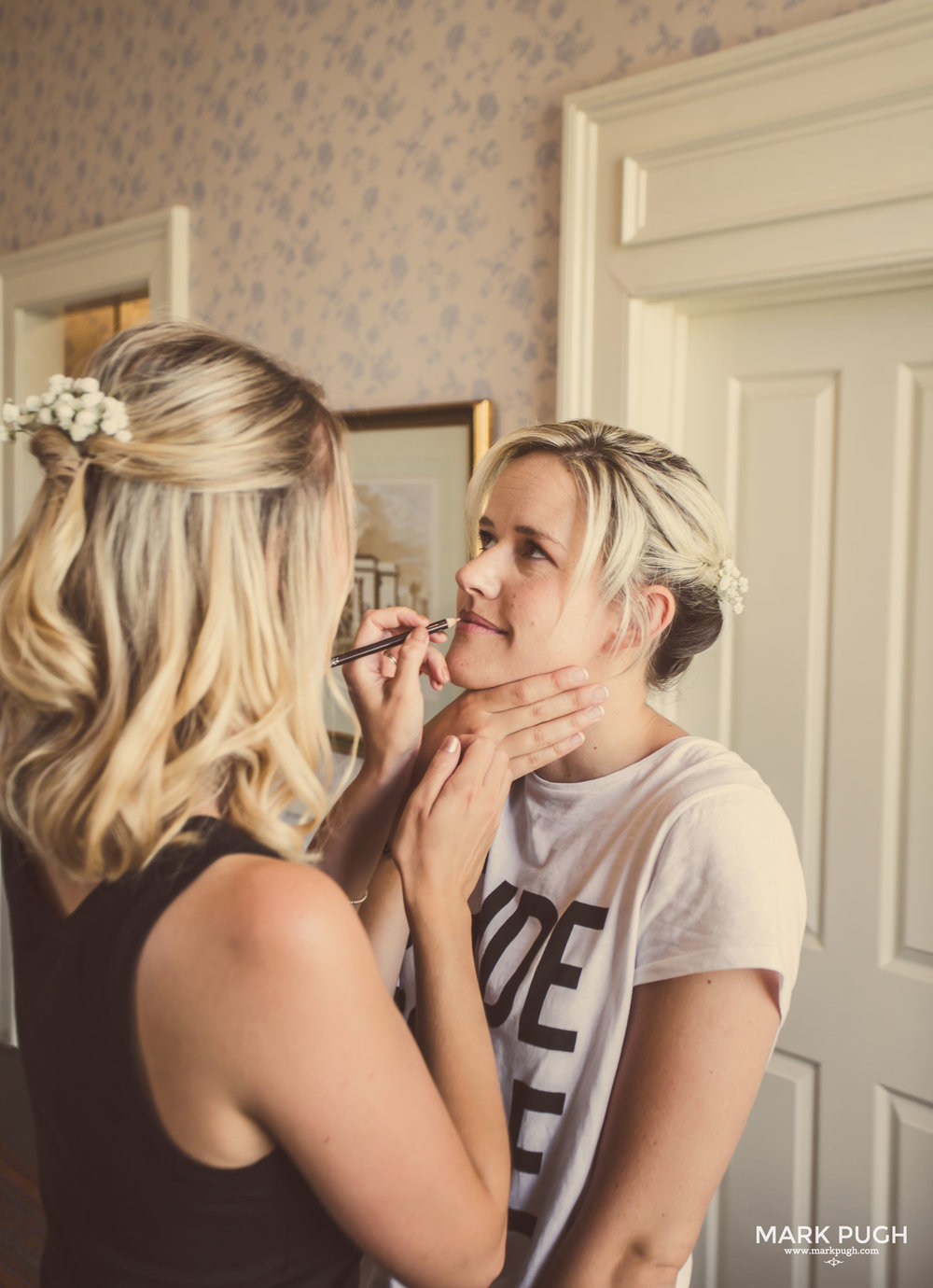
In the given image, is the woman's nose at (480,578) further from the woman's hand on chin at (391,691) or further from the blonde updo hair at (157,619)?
the blonde updo hair at (157,619)

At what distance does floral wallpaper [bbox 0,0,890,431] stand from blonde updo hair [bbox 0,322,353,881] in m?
1.09

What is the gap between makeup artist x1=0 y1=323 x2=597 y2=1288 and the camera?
→ 606mm

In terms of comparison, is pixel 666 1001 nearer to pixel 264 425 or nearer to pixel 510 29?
pixel 264 425

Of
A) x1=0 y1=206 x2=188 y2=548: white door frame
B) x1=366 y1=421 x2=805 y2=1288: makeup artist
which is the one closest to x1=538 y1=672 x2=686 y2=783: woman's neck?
x1=366 y1=421 x2=805 y2=1288: makeup artist

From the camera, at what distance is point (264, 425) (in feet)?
2.32

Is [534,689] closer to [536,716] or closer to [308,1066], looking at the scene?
[536,716]

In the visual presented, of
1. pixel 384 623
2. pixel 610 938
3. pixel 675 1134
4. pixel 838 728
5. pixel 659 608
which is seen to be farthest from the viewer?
pixel 838 728

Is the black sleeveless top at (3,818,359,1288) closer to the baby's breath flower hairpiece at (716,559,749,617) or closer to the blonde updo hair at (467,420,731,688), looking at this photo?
the blonde updo hair at (467,420,731,688)

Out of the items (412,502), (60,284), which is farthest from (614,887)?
(60,284)

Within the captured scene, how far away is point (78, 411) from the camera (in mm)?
678

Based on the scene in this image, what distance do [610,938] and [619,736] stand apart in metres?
0.26

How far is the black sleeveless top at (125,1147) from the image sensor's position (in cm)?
63

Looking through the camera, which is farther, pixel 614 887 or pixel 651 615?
pixel 651 615

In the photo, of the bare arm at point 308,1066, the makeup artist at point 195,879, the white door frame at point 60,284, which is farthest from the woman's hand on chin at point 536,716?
the white door frame at point 60,284
